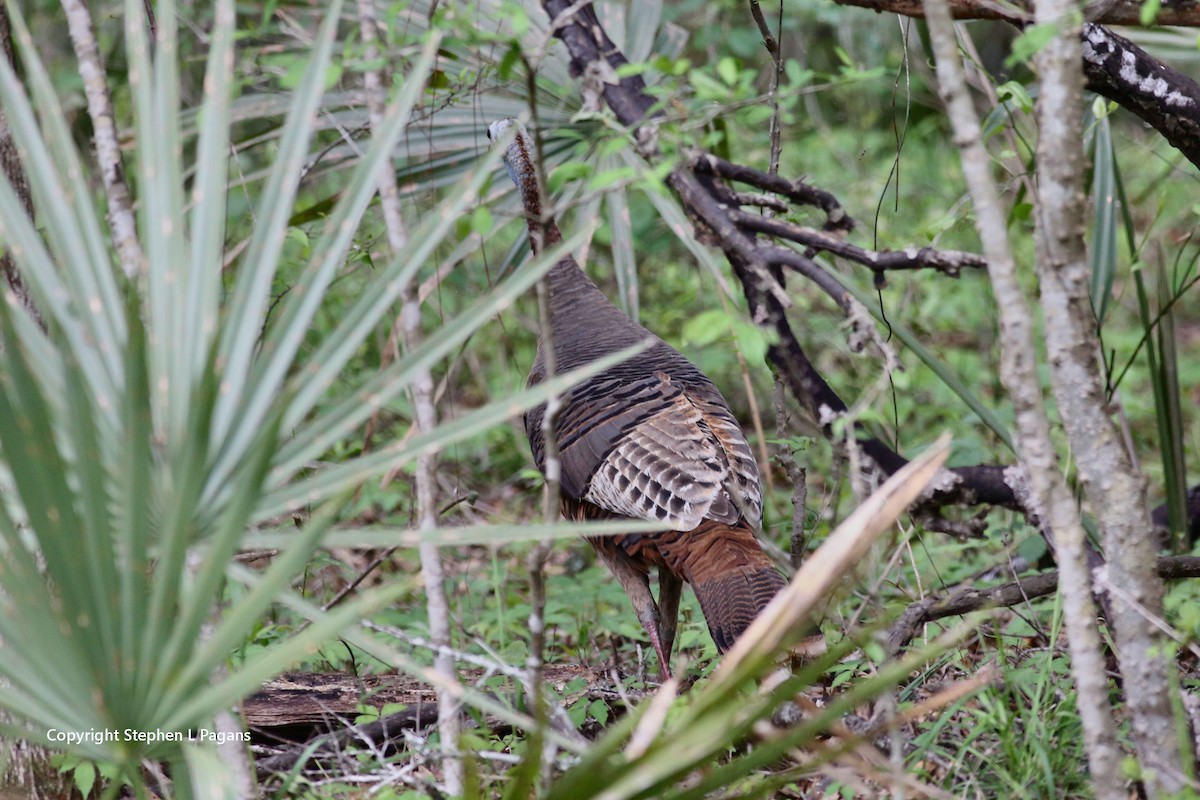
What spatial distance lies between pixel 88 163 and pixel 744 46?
3901 millimetres

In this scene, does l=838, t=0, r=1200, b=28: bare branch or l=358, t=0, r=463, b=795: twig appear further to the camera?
l=838, t=0, r=1200, b=28: bare branch

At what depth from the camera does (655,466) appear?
354 cm

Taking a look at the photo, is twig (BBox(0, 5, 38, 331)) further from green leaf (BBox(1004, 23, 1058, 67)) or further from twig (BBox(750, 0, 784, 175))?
green leaf (BBox(1004, 23, 1058, 67))

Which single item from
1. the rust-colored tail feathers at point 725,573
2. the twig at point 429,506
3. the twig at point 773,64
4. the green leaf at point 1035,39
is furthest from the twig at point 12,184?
the green leaf at point 1035,39

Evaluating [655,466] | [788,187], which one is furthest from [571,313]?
[788,187]

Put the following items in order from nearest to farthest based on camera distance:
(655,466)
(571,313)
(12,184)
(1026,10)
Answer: (1026,10), (12,184), (655,466), (571,313)

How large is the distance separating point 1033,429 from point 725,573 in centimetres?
129

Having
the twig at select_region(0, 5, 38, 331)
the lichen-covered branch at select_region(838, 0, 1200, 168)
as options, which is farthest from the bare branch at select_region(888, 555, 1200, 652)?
the twig at select_region(0, 5, 38, 331)

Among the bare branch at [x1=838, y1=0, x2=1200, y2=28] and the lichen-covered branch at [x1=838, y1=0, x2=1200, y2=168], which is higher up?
the bare branch at [x1=838, y1=0, x2=1200, y2=28]

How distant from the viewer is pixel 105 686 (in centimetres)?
158

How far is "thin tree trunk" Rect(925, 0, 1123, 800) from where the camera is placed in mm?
2006

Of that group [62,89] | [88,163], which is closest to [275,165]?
[62,89]

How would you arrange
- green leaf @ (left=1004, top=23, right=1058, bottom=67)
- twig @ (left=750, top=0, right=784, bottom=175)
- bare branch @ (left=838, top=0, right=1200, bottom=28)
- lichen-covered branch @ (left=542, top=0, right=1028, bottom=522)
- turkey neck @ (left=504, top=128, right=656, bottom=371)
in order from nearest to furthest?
green leaf @ (left=1004, top=23, right=1058, bottom=67) → lichen-covered branch @ (left=542, top=0, right=1028, bottom=522) → bare branch @ (left=838, top=0, right=1200, bottom=28) → twig @ (left=750, top=0, right=784, bottom=175) → turkey neck @ (left=504, top=128, right=656, bottom=371)

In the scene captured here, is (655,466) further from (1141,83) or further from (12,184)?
(12,184)
